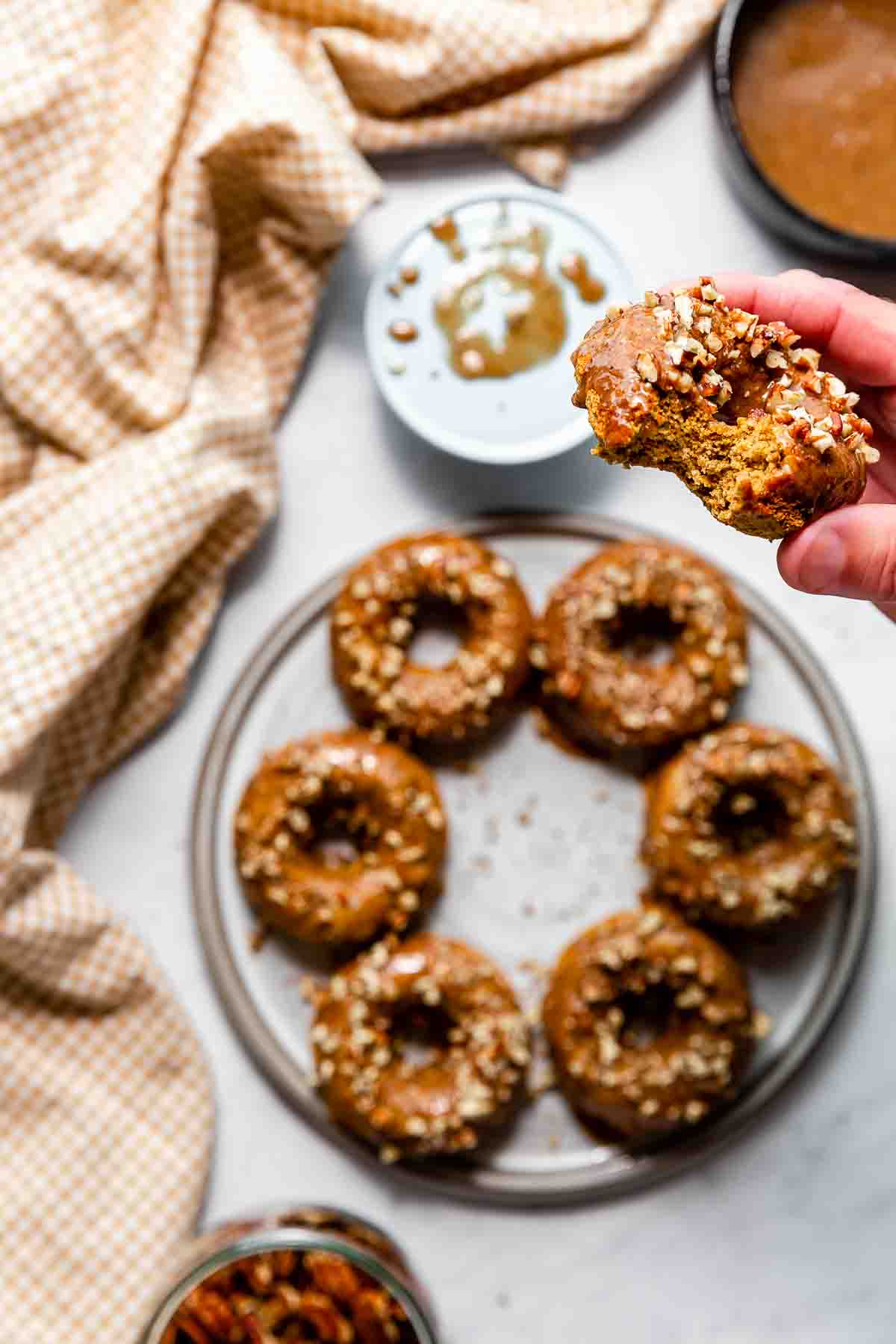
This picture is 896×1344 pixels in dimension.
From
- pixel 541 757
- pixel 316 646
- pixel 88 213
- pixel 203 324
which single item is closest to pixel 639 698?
pixel 541 757

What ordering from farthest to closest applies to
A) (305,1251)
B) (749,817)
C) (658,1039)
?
1. (749,817)
2. (658,1039)
3. (305,1251)

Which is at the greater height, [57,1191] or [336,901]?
[336,901]

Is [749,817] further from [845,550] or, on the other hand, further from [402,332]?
[402,332]

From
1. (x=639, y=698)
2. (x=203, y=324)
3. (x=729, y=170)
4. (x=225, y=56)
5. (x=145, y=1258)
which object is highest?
(x=225, y=56)

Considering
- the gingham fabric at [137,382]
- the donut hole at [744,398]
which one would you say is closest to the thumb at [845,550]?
the donut hole at [744,398]

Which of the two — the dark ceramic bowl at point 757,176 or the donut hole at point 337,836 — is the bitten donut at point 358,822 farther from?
the dark ceramic bowl at point 757,176

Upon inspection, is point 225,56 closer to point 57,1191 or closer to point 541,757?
point 541,757

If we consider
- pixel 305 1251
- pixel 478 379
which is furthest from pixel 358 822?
pixel 478 379
